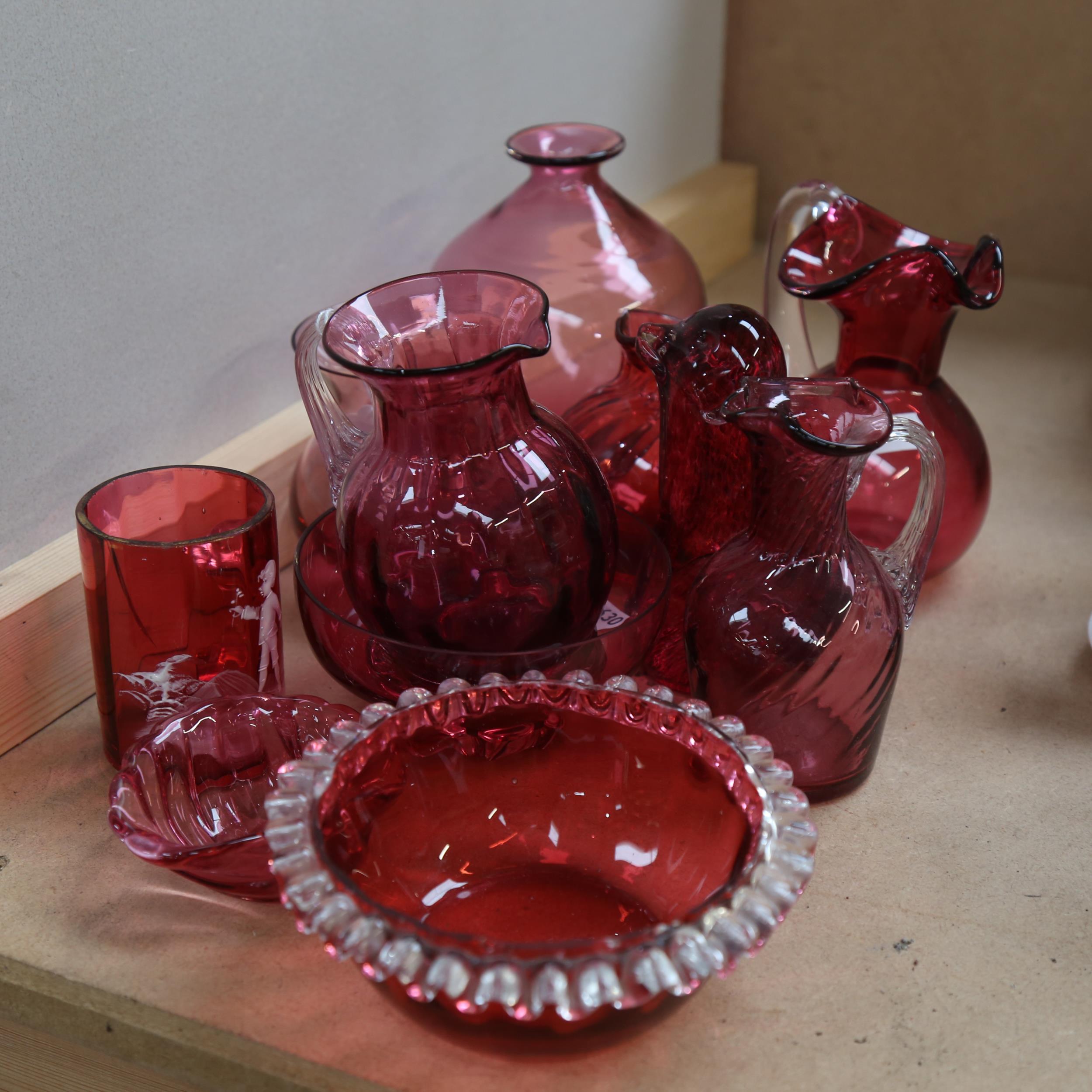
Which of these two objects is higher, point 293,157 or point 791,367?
point 293,157

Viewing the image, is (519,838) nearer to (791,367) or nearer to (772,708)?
(772,708)

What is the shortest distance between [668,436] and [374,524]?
0.45 ft

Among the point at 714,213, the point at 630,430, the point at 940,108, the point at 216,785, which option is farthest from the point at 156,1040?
the point at 940,108

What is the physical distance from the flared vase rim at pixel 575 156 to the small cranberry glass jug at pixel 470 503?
21 centimetres

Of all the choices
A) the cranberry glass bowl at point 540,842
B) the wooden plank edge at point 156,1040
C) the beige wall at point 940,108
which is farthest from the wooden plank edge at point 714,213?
the wooden plank edge at point 156,1040

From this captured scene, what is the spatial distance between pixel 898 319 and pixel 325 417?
281mm

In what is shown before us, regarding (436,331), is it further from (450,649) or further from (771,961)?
(771,961)

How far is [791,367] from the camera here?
71 centimetres

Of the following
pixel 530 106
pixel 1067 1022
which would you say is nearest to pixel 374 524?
pixel 1067 1022

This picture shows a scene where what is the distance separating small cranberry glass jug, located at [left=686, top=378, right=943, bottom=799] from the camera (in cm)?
46

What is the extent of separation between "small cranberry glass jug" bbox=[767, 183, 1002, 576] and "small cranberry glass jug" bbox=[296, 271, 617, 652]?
0.18 meters

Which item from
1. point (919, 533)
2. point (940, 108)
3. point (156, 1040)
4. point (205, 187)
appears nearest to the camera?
point (156, 1040)

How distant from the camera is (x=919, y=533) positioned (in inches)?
20.4

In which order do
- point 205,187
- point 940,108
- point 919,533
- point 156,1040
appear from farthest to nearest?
point 940,108 < point 205,187 < point 919,533 < point 156,1040
